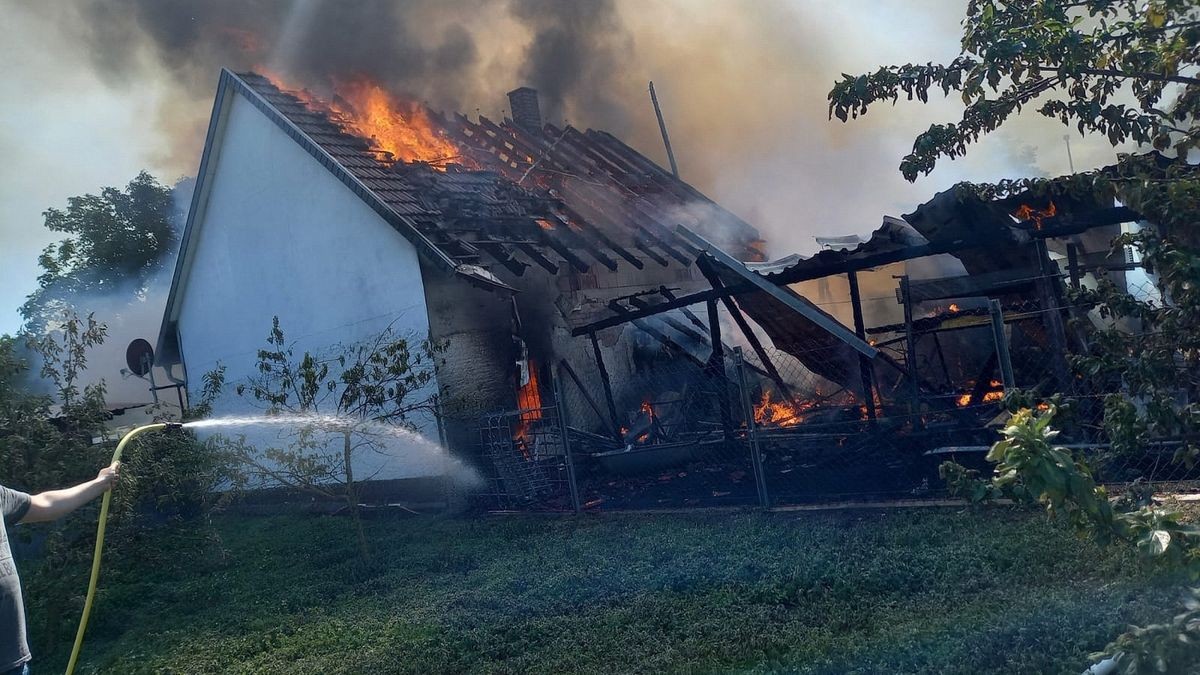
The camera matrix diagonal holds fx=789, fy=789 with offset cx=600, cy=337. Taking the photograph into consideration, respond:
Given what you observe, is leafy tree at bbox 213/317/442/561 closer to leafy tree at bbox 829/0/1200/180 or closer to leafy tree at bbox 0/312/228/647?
leafy tree at bbox 0/312/228/647

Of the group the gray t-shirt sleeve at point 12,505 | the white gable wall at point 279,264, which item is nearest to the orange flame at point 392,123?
the white gable wall at point 279,264

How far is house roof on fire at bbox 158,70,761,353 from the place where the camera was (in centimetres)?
1209

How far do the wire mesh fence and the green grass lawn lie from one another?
3.54ft

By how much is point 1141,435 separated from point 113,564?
903 cm

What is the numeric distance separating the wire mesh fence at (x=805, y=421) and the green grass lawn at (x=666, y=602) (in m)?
1.08

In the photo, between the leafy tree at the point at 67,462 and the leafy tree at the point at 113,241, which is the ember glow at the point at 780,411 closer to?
the leafy tree at the point at 67,462

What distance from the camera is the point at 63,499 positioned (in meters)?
4.15

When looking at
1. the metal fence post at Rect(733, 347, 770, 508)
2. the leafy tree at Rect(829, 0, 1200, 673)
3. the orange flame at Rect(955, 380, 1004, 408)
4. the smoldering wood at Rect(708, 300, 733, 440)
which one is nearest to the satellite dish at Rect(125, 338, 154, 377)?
the smoldering wood at Rect(708, 300, 733, 440)

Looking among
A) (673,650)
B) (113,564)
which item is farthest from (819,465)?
(113,564)

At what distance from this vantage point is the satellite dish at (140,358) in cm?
1683

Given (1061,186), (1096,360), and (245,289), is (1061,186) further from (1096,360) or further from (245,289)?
(245,289)

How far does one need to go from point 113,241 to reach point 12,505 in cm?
2632

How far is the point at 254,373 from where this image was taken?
48.4 ft

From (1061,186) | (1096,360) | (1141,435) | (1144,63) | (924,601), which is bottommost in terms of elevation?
(924,601)
